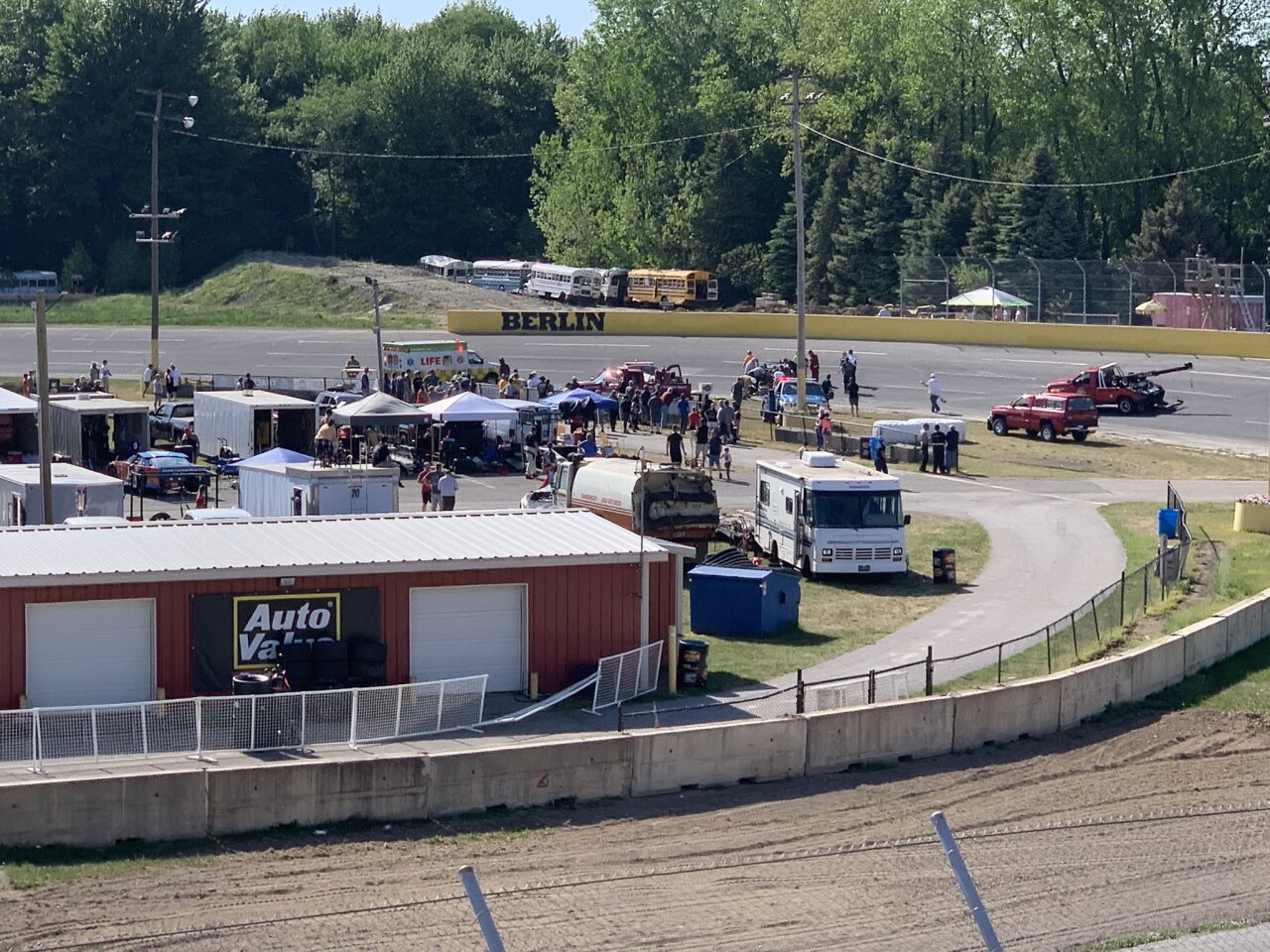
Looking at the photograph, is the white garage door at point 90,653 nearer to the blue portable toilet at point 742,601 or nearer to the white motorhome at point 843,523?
the blue portable toilet at point 742,601

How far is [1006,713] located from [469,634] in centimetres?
742

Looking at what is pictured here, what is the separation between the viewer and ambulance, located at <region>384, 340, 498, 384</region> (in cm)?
6025

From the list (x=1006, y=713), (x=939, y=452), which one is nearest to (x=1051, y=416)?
(x=939, y=452)

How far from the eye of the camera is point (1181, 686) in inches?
1083

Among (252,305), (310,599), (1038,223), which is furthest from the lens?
(252,305)

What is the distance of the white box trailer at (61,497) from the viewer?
3550cm

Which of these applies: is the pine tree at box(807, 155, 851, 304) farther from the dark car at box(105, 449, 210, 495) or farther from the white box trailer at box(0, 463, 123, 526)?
the white box trailer at box(0, 463, 123, 526)

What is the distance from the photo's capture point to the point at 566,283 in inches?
3649

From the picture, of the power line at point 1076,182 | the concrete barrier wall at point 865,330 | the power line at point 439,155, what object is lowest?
the concrete barrier wall at point 865,330

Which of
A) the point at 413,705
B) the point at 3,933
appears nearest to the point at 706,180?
the point at 413,705

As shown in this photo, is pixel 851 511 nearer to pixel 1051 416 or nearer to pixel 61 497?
pixel 61 497

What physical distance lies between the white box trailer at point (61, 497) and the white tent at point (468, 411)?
10.8 metres

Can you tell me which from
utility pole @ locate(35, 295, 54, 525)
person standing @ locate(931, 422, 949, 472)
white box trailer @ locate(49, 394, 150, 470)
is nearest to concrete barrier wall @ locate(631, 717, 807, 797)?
utility pole @ locate(35, 295, 54, 525)

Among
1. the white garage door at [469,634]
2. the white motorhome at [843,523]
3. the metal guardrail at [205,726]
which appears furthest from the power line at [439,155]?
the metal guardrail at [205,726]
